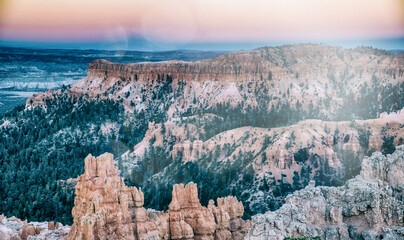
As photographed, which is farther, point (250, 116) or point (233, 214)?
point (250, 116)

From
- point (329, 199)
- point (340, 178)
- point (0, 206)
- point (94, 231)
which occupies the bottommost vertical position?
point (0, 206)

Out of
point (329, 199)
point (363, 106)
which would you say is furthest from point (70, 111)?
point (329, 199)

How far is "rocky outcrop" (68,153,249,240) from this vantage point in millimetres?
46219

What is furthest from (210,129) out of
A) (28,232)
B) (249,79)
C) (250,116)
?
(28,232)

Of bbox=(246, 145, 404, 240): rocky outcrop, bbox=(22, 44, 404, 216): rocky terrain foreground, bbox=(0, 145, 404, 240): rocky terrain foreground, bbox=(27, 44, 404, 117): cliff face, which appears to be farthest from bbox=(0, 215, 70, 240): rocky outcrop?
bbox=(27, 44, 404, 117): cliff face

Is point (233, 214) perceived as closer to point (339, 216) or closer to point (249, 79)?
point (339, 216)

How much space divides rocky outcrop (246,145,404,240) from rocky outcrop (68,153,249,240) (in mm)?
6469

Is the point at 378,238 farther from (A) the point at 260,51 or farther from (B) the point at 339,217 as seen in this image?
(A) the point at 260,51

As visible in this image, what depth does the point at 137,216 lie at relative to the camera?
Answer: 48.7m

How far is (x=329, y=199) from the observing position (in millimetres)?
44062

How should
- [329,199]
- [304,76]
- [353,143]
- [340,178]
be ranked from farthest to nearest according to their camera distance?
[304,76] → [353,143] → [340,178] → [329,199]

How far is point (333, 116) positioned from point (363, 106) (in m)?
8.62

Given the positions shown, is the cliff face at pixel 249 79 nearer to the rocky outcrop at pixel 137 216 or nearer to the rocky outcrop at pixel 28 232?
the rocky outcrop at pixel 137 216

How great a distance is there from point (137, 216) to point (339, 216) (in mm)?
15411
